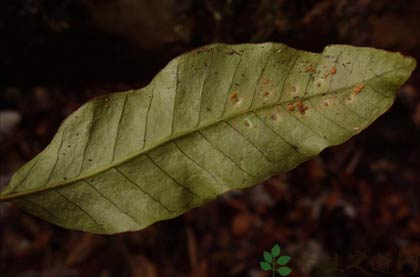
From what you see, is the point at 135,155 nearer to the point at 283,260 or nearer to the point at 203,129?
the point at 203,129

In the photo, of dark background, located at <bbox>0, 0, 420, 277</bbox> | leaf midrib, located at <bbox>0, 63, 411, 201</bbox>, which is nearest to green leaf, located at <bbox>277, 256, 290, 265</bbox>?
dark background, located at <bbox>0, 0, 420, 277</bbox>

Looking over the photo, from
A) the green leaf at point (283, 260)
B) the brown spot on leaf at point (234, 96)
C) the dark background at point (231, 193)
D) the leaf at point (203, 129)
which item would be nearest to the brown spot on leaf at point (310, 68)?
the leaf at point (203, 129)

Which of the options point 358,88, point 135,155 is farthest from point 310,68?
point 135,155

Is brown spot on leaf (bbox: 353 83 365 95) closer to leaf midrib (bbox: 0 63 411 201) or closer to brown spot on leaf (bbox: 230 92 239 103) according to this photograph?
leaf midrib (bbox: 0 63 411 201)

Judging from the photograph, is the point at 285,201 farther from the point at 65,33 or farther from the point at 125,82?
the point at 65,33

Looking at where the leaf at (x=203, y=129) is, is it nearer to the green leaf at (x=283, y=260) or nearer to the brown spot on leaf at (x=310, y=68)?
the brown spot on leaf at (x=310, y=68)

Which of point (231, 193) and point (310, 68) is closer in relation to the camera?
point (310, 68)
